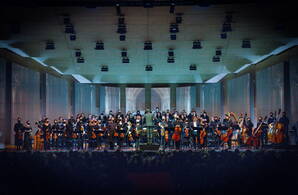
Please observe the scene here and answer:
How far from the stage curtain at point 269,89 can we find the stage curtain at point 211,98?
7.13 meters

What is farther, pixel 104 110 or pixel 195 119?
pixel 104 110

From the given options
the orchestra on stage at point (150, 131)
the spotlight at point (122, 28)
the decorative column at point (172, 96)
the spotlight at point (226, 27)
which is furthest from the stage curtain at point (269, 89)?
the decorative column at point (172, 96)

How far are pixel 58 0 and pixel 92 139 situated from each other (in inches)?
229

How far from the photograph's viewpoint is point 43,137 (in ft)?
45.0

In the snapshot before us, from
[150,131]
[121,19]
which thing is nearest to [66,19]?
[121,19]

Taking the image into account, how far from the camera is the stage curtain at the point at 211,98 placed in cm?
2650

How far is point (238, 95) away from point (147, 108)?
9.01 meters

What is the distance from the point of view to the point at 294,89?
14805 mm

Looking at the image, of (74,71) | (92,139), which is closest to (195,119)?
(92,139)

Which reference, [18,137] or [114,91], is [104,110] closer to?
[114,91]

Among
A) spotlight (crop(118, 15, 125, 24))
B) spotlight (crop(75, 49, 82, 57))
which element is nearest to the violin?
spotlight (crop(118, 15, 125, 24))

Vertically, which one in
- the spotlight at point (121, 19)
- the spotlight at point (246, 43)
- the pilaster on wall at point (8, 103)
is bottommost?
the pilaster on wall at point (8, 103)

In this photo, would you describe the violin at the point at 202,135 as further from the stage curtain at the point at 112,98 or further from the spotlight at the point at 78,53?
the stage curtain at the point at 112,98

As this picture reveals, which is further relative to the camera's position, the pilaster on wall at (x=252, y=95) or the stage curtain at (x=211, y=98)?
the stage curtain at (x=211, y=98)
